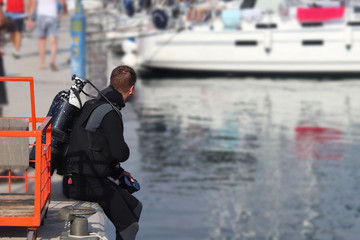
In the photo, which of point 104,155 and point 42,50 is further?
point 42,50

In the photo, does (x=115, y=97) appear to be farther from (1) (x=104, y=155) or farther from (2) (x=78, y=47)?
(2) (x=78, y=47)

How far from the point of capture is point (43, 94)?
1383cm

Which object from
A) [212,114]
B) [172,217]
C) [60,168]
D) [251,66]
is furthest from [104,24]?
[60,168]

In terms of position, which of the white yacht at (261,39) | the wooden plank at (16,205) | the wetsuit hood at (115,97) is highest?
the wetsuit hood at (115,97)

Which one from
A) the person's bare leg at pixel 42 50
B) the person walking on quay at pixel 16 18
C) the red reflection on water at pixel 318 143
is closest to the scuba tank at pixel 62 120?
the red reflection on water at pixel 318 143

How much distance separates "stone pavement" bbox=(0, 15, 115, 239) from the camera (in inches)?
246

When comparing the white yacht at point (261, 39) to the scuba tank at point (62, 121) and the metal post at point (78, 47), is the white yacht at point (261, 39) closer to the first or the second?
the metal post at point (78, 47)

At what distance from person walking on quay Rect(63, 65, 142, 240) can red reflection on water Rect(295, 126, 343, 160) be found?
8575mm

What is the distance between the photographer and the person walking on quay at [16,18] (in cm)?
Answer: 2117

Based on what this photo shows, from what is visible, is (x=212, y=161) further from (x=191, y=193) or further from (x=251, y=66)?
(x=251, y=66)

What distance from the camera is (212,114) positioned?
1925 centimetres

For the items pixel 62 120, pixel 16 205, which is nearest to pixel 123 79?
pixel 62 120

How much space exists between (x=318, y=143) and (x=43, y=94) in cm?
484

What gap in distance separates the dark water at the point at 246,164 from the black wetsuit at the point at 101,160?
335 cm
